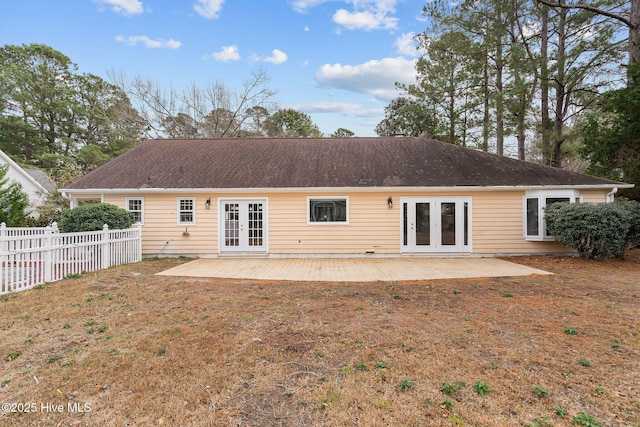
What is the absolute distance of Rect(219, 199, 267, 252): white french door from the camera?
10.7m

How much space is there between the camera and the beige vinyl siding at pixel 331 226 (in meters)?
10.4

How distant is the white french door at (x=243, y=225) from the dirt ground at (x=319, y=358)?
4972 millimetres

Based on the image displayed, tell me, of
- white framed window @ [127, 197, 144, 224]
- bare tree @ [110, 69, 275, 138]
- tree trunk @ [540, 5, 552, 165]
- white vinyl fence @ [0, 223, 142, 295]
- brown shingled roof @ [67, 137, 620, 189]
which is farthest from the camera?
bare tree @ [110, 69, 275, 138]

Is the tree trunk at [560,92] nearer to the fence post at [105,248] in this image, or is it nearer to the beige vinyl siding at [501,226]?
the beige vinyl siding at [501,226]

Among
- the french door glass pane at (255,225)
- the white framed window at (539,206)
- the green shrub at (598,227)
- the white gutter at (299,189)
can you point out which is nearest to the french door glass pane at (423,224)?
the white gutter at (299,189)

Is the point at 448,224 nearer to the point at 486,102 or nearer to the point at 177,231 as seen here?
the point at 177,231

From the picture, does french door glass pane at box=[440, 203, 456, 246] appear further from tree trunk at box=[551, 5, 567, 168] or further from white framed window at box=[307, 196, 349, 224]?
tree trunk at box=[551, 5, 567, 168]

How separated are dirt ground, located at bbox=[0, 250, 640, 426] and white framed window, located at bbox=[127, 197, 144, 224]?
17.1 ft

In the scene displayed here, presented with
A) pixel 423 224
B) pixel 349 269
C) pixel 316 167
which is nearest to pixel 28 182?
pixel 316 167

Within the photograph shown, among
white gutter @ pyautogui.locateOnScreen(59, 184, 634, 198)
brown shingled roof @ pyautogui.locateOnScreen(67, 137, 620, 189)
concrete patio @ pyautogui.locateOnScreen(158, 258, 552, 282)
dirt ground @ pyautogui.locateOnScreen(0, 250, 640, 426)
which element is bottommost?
concrete patio @ pyautogui.locateOnScreen(158, 258, 552, 282)

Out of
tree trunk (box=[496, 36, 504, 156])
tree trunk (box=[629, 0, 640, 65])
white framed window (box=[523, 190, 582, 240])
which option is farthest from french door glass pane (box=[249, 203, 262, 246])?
tree trunk (box=[629, 0, 640, 65])

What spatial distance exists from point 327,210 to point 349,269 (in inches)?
108

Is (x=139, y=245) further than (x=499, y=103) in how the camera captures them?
No

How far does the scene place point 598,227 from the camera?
866 centimetres
